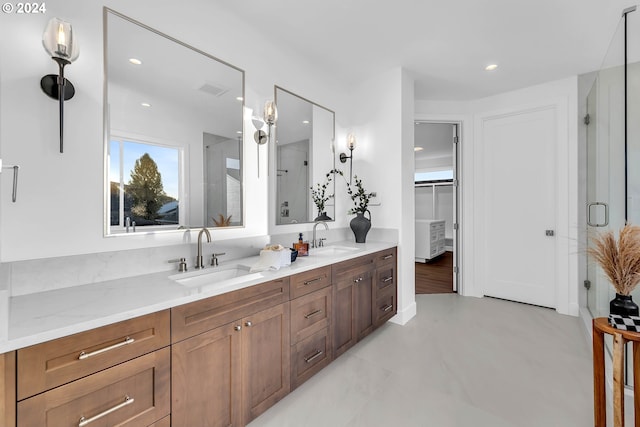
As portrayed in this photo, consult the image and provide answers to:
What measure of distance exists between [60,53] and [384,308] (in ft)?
9.42

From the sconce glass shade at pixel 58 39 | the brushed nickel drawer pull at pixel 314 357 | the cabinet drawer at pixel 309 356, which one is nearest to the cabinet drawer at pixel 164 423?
the cabinet drawer at pixel 309 356

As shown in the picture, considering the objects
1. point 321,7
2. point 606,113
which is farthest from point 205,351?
point 606,113

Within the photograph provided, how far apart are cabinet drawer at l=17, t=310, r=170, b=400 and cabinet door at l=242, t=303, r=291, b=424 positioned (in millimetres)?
449

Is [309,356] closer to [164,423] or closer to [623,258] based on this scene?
[164,423]

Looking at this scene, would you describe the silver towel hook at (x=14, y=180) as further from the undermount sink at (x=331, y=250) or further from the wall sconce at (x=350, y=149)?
the wall sconce at (x=350, y=149)

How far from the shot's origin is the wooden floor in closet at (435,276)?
13.5 feet

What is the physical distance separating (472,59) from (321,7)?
170 cm

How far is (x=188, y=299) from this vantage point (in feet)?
4.00

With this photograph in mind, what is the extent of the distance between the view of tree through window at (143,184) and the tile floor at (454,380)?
4.49ft

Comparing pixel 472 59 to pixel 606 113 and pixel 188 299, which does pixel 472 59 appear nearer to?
pixel 606 113

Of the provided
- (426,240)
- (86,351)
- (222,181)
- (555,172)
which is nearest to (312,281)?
(222,181)

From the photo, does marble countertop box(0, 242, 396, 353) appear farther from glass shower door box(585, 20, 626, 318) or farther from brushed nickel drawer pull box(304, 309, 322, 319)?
glass shower door box(585, 20, 626, 318)

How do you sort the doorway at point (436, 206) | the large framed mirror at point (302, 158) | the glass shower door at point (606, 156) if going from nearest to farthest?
the glass shower door at point (606, 156) < the large framed mirror at point (302, 158) < the doorway at point (436, 206)

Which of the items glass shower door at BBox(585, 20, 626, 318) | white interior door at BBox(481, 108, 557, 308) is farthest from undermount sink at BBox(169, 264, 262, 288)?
white interior door at BBox(481, 108, 557, 308)
